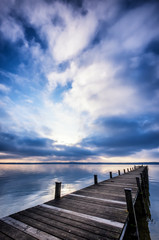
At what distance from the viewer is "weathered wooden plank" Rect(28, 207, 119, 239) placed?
14.2 feet

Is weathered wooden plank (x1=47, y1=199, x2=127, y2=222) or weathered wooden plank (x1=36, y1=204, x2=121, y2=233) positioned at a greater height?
weathered wooden plank (x1=36, y1=204, x2=121, y2=233)

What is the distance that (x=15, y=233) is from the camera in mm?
4211

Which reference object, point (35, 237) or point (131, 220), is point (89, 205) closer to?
point (131, 220)

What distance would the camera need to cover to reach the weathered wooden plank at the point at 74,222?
432 cm

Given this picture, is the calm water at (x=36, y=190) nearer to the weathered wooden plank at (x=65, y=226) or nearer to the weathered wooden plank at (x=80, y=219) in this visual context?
the weathered wooden plank at (x=80, y=219)

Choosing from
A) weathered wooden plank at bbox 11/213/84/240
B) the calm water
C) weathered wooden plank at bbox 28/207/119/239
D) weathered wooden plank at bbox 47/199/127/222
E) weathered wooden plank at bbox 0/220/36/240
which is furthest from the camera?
the calm water

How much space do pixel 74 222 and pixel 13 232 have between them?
226 cm

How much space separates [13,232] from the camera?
4.26 meters

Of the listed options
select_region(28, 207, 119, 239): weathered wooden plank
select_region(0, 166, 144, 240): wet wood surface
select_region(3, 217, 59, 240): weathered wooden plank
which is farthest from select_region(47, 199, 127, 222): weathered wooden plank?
select_region(3, 217, 59, 240): weathered wooden plank

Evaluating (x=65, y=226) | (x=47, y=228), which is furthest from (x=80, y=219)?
(x=47, y=228)

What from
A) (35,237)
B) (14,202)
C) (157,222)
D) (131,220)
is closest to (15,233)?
(35,237)

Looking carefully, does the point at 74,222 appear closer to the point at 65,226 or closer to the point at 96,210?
the point at 65,226

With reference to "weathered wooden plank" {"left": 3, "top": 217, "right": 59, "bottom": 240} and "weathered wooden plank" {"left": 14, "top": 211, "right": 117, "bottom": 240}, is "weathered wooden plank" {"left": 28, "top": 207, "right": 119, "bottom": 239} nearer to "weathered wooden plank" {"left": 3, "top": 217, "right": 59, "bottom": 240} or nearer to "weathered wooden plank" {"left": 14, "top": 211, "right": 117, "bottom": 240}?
"weathered wooden plank" {"left": 14, "top": 211, "right": 117, "bottom": 240}

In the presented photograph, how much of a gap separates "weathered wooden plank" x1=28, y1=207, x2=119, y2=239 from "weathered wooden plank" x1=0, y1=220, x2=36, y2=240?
1400mm
